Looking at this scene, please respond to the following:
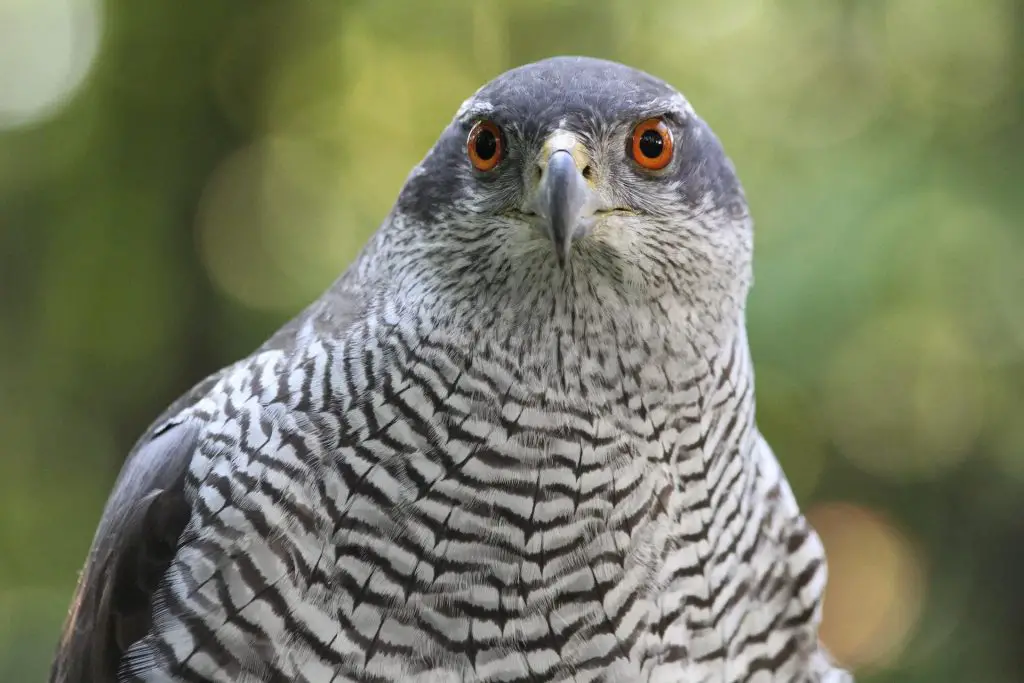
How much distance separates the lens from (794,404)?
253cm

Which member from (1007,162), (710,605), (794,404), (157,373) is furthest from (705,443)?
(157,373)

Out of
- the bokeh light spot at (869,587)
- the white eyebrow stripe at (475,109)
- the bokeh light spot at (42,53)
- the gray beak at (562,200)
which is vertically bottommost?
the bokeh light spot at (869,587)

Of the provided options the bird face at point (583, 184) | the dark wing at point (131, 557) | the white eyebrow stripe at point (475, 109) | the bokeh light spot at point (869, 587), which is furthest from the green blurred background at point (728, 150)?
the dark wing at point (131, 557)

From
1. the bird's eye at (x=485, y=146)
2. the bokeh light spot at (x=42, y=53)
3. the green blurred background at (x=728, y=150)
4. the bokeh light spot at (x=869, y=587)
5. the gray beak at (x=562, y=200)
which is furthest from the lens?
the bokeh light spot at (x=42, y=53)

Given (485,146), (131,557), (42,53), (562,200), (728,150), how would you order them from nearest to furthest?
(562,200), (485,146), (131,557), (728,150), (42,53)

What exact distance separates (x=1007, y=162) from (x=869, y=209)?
1.37ft

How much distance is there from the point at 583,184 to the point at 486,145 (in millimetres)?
170

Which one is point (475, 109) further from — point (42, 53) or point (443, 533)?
point (42, 53)

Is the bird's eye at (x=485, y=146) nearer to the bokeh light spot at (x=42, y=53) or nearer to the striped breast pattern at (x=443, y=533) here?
the striped breast pattern at (x=443, y=533)

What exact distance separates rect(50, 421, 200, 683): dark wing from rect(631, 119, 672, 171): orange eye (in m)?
0.71

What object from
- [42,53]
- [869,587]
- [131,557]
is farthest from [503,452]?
[42,53]

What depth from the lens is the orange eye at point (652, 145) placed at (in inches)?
46.1

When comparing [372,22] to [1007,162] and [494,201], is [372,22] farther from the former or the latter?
[494,201]

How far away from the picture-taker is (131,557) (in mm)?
1253
